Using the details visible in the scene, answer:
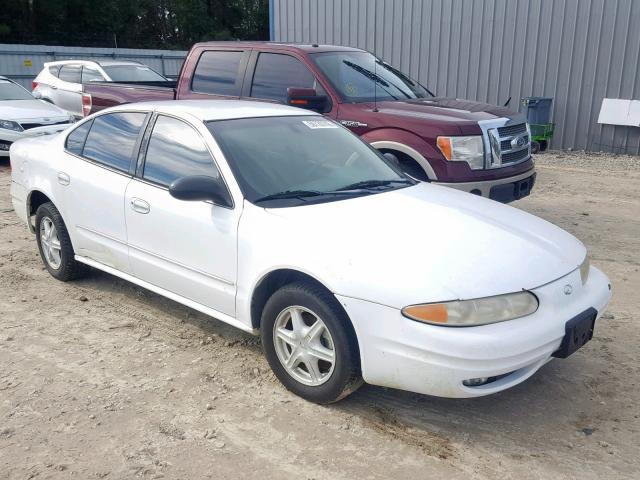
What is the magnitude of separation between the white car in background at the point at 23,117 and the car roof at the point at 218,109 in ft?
23.6

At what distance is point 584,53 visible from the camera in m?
12.8

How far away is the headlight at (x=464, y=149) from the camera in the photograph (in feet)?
19.7

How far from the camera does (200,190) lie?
3785 millimetres

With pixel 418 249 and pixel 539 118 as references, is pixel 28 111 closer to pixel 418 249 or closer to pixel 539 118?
pixel 539 118

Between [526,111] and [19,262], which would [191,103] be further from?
[526,111]

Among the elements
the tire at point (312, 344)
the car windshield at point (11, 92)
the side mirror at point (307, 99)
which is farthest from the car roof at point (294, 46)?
the car windshield at point (11, 92)

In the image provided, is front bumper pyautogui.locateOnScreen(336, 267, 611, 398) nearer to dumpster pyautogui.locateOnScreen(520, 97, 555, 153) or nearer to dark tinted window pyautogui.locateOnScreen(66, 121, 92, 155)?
dark tinted window pyautogui.locateOnScreen(66, 121, 92, 155)

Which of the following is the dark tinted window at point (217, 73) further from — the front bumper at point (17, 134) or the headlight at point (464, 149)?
A: the front bumper at point (17, 134)

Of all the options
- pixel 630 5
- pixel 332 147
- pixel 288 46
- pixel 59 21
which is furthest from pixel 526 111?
pixel 59 21

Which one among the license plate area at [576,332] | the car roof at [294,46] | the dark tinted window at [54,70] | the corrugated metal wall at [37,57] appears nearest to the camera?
the license plate area at [576,332]

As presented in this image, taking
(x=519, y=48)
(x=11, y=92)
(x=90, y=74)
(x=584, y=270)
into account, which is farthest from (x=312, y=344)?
(x=90, y=74)

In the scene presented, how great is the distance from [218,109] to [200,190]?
0.99 meters

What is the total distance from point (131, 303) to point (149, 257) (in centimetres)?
89

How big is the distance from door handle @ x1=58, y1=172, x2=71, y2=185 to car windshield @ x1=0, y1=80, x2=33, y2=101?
8.29 m
